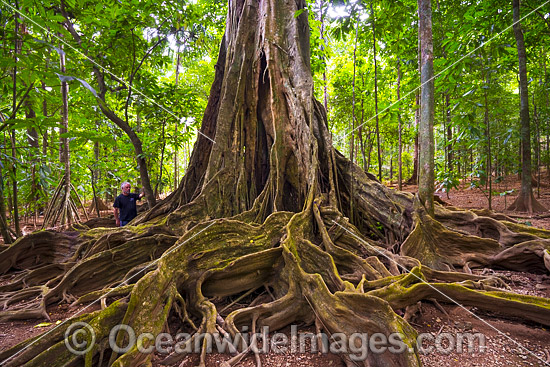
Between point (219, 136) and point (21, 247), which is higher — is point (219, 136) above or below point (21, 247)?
above

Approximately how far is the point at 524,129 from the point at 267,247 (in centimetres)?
561

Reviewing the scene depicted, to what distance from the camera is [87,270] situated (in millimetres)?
3014

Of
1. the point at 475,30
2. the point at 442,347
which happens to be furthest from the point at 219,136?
the point at 475,30

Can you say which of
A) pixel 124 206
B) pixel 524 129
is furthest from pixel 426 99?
pixel 124 206

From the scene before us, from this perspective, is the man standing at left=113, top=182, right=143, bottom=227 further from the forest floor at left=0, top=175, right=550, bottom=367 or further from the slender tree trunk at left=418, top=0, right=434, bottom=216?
the slender tree trunk at left=418, top=0, right=434, bottom=216

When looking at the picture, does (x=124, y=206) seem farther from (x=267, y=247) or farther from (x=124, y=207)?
(x=267, y=247)

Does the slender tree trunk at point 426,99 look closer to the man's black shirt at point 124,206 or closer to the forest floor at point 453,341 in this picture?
the forest floor at point 453,341

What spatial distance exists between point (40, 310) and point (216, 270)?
165 centimetres

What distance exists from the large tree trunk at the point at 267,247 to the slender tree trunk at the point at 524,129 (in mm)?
2665

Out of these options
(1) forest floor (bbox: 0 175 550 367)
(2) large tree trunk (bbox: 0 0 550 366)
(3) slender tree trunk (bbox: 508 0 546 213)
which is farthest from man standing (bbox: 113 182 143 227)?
(3) slender tree trunk (bbox: 508 0 546 213)

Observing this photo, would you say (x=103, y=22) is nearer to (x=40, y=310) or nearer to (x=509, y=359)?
(x=40, y=310)

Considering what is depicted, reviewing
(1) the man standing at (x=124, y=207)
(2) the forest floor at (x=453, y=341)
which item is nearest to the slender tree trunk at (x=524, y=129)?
(2) the forest floor at (x=453, y=341)

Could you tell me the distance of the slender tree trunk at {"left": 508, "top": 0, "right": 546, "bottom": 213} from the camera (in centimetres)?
499

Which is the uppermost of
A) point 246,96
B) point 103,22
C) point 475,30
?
point 475,30
